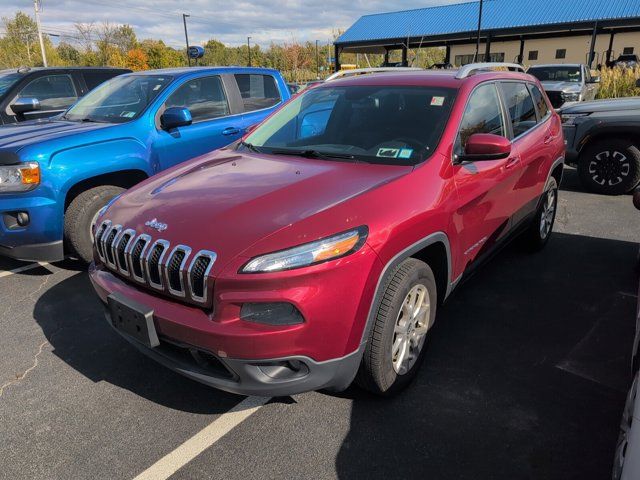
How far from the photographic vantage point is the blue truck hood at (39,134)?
3.90m

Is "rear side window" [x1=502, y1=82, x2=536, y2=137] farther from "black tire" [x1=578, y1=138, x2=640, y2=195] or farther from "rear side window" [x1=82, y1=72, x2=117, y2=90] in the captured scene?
"rear side window" [x1=82, y1=72, x2=117, y2=90]

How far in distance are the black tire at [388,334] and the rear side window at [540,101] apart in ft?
8.89

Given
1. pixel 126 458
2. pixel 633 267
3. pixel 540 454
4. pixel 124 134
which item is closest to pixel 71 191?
pixel 124 134

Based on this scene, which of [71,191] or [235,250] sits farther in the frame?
[71,191]

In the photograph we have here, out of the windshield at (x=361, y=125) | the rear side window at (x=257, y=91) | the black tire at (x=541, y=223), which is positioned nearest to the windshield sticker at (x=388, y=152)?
the windshield at (x=361, y=125)

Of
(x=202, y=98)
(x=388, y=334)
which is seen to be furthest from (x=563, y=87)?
(x=388, y=334)

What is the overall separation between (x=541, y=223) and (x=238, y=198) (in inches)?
131

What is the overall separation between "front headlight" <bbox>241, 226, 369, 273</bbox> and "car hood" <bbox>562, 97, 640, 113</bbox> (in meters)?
6.35

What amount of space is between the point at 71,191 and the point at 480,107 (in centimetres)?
342

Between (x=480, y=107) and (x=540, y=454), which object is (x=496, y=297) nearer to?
(x=480, y=107)

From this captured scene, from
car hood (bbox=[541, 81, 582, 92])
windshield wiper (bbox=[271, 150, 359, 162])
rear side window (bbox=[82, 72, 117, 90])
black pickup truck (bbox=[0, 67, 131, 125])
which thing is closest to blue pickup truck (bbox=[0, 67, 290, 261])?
windshield wiper (bbox=[271, 150, 359, 162])

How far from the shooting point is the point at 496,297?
392 cm

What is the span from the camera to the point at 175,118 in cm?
467

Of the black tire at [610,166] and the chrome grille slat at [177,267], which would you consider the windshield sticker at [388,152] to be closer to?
the chrome grille slat at [177,267]
